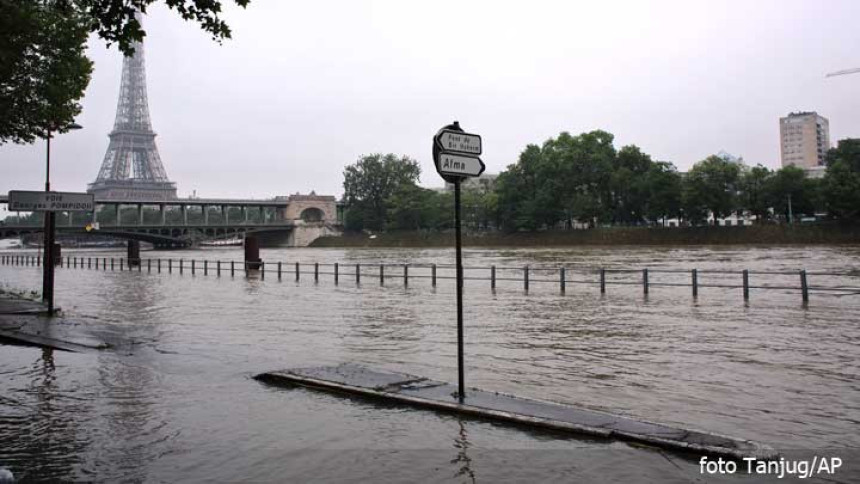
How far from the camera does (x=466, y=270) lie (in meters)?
40.2

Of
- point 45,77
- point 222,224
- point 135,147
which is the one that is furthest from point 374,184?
point 45,77

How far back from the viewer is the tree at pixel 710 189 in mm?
95562

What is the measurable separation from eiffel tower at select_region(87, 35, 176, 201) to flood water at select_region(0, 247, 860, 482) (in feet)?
505

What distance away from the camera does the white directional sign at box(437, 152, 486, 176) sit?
7254mm

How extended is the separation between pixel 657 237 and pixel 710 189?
9.68 meters

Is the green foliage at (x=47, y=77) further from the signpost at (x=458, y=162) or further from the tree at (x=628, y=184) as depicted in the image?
the tree at (x=628, y=184)

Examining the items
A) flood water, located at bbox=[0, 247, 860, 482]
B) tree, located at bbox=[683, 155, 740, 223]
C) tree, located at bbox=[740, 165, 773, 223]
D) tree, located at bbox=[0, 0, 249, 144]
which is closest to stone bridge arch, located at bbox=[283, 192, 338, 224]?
tree, located at bbox=[683, 155, 740, 223]

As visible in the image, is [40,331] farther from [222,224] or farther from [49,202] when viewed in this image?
[222,224]

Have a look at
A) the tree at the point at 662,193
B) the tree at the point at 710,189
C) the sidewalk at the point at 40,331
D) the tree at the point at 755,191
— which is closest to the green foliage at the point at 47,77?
the sidewalk at the point at 40,331

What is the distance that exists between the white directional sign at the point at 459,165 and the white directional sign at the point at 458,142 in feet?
0.23

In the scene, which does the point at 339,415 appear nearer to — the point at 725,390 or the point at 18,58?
the point at 725,390

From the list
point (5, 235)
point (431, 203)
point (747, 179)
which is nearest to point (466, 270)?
point (747, 179)

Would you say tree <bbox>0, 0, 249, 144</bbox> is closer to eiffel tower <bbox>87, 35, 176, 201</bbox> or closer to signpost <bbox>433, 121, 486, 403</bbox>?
signpost <bbox>433, 121, 486, 403</bbox>

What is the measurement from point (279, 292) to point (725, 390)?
796 inches
